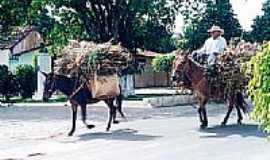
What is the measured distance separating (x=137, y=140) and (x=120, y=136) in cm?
97

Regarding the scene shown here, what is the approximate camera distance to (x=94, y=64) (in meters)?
16.9

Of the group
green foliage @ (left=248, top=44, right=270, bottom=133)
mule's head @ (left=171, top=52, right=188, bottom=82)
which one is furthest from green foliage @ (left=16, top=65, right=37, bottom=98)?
green foliage @ (left=248, top=44, right=270, bottom=133)

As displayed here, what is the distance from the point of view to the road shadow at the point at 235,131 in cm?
1546

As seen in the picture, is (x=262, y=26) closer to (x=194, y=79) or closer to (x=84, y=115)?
(x=194, y=79)

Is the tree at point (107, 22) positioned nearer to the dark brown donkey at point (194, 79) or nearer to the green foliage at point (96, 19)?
the green foliage at point (96, 19)

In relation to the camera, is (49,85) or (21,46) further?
(21,46)

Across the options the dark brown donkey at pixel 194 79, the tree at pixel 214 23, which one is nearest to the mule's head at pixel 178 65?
the dark brown donkey at pixel 194 79

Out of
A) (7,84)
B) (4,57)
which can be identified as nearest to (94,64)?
(7,84)

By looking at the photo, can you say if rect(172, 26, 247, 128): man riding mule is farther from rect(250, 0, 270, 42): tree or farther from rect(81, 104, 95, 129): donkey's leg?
rect(250, 0, 270, 42): tree

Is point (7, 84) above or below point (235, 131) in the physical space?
above

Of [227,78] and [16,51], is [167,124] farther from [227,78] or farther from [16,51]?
[16,51]

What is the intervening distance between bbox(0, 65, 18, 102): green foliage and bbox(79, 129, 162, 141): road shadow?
1547 cm

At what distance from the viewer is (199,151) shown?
1306 cm

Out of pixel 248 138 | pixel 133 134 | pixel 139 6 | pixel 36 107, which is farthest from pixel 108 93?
pixel 139 6
